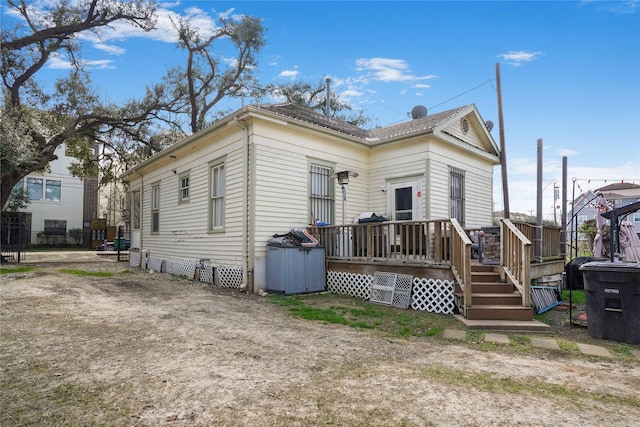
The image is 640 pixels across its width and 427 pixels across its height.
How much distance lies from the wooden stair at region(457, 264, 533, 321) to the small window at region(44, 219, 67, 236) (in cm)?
3188

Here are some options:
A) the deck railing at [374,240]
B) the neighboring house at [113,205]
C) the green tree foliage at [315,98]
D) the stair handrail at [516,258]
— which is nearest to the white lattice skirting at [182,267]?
the deck railing at [374,240]

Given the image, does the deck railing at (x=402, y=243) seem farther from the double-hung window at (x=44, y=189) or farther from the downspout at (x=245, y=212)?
the double-hung window at (x=44, y=189)

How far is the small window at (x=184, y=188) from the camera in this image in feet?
39.1

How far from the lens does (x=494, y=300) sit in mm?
6395

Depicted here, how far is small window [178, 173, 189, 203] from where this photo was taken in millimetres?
11909

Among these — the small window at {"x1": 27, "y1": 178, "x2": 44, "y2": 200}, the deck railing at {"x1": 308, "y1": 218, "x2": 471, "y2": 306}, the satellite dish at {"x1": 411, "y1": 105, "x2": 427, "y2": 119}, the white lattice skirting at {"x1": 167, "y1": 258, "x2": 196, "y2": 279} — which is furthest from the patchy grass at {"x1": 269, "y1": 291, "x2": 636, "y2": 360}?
the small window at {"x1": 27, "y1": 178, "x2": 44, "y2": 200}

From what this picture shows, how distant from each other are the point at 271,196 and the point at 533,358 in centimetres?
633

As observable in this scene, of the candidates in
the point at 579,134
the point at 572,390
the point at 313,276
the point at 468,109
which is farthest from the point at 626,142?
the point at 572,390

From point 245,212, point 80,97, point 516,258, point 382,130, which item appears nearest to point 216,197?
point 245,212

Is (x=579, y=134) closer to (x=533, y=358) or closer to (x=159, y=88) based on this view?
(x=533, y=358)

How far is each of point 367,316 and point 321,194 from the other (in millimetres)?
4464

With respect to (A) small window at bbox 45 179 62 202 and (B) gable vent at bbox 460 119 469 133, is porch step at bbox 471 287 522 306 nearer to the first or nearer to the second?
(B) gable vent at bbox 460 119 469 133

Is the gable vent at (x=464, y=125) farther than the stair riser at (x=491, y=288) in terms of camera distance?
Yes

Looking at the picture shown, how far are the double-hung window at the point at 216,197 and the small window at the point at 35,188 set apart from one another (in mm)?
25299
